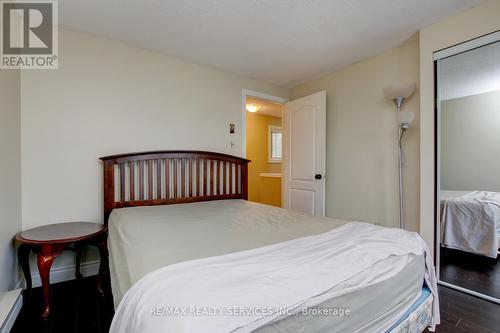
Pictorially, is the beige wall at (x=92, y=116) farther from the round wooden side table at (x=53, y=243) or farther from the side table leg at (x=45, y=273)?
the side table leg at (x=45, y=273)

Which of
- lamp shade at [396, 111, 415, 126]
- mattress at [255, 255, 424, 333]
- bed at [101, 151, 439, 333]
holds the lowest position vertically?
mattress at [255, 255, 424, 333]

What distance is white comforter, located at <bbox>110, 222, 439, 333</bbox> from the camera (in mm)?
633

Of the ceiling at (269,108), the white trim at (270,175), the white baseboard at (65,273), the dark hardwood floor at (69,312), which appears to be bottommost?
the dark hardwood floor at (69,312)

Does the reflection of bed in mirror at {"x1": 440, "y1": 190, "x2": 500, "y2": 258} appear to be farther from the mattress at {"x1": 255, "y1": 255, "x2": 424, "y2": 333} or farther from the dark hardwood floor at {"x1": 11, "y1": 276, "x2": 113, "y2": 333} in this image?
the dark hardwood floor at {"x1": 11, "y1": 276, "x2": 113, "y2": 333}

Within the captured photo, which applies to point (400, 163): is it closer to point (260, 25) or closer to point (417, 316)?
point (417, 316)

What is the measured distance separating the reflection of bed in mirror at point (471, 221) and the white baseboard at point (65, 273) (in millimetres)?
3342

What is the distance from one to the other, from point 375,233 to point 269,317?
923 mm

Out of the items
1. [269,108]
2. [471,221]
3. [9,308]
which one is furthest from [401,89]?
[9,308]

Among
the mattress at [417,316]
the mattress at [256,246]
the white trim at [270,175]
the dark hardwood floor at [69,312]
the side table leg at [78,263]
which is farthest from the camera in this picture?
the white trim at [270,175]

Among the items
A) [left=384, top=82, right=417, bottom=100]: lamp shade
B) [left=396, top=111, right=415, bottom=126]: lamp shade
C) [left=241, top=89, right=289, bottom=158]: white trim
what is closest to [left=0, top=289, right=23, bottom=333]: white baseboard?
[left=241, top=89, right=289, bottom=158]: white trim

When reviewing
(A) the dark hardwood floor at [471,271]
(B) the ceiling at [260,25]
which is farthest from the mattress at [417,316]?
(B) the ceiling at [260,25]

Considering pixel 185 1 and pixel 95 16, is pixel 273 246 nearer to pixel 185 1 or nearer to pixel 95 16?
pixel 185 1

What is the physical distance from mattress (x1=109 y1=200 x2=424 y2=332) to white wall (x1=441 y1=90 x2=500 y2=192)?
51.5 inches

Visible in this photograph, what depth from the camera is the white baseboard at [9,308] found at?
143 centimetres
